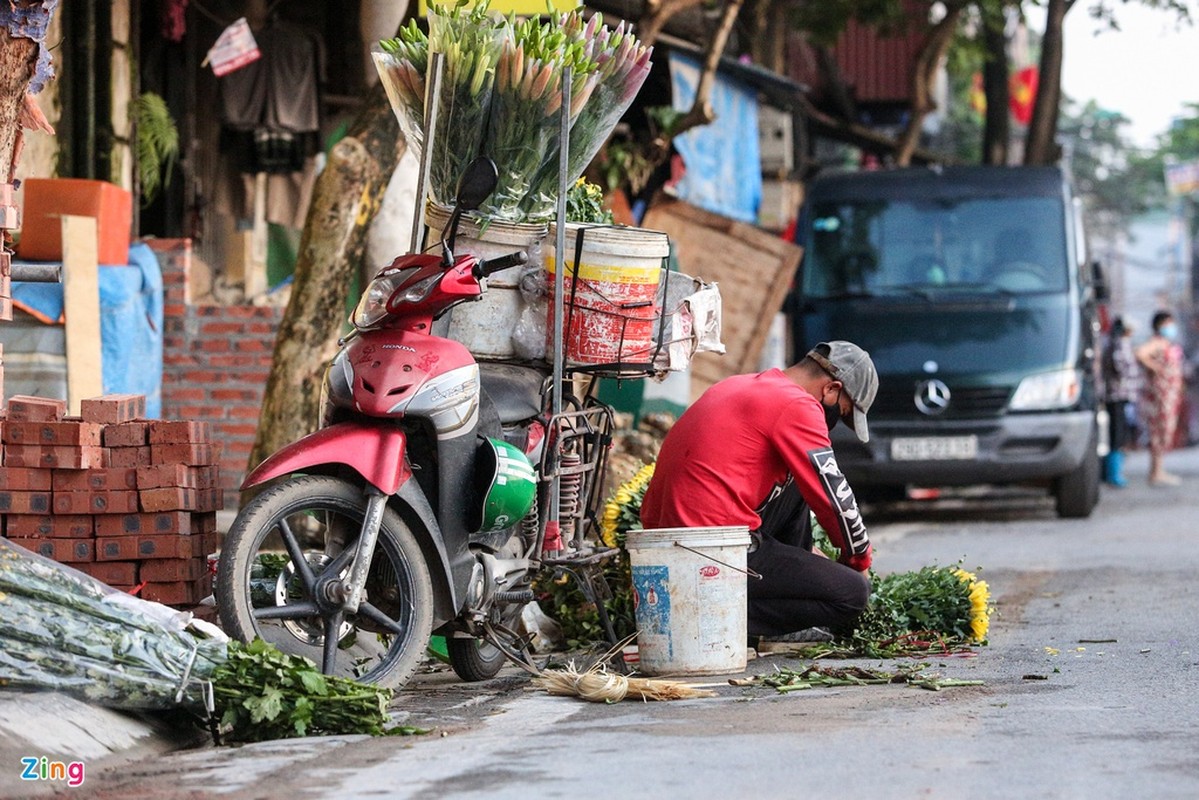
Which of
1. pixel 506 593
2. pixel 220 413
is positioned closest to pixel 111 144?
pixel 220 413

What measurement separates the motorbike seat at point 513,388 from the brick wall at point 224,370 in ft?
19.2

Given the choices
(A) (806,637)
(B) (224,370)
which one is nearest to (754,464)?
(A) (806,637)

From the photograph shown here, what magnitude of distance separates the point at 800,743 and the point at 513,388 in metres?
1.90

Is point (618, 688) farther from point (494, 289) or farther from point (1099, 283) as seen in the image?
point (1099, 283)

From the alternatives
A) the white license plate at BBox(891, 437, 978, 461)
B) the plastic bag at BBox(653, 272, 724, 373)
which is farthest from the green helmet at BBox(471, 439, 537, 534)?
the white license plate at BBox(891, 437, 978, 461)

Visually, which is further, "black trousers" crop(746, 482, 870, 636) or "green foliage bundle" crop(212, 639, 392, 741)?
"black trousers" crop(746, 482, 870, 636)

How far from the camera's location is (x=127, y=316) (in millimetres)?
10148

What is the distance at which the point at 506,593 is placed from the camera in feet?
19.6

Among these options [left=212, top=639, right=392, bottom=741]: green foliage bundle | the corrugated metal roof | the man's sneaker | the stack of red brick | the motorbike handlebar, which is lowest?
the man's sneaker

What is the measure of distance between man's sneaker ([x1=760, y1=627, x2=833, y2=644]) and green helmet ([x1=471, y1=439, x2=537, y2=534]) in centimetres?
149

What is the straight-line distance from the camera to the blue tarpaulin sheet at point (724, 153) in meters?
15.2

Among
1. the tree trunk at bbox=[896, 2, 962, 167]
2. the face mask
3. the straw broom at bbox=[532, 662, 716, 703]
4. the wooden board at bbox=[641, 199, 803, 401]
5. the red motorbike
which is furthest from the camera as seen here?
the tree trunk at bbox=[896, 2, 962, 167]

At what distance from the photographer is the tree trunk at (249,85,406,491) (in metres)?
8.59

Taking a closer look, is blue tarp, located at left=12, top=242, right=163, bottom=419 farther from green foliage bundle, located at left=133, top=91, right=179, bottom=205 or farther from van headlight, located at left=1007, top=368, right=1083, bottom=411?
van headlight, located at left=1007, top=368, right=1083, bottom=411
